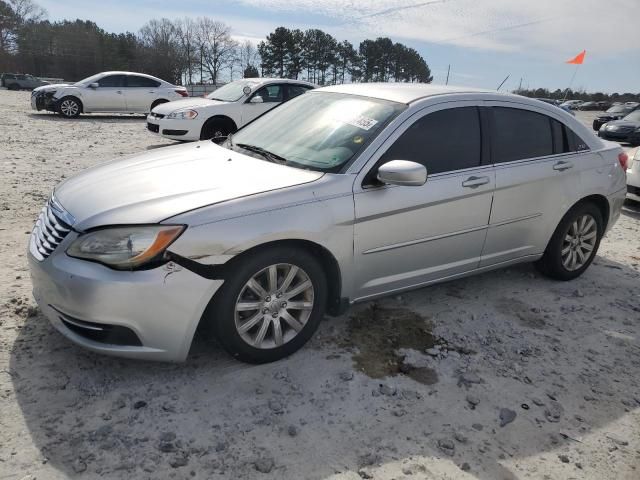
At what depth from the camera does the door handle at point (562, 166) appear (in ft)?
14.0

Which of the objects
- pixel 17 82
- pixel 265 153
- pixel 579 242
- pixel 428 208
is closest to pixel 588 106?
pixel 17 82

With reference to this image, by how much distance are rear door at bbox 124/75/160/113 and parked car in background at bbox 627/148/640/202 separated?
539 inches

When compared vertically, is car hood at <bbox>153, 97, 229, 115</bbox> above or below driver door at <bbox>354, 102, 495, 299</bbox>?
above

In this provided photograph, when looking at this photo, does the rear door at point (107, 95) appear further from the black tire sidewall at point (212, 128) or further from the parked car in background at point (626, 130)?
the parked car in background at point (626, 130)

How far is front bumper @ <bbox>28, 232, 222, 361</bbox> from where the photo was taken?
8.59 ft

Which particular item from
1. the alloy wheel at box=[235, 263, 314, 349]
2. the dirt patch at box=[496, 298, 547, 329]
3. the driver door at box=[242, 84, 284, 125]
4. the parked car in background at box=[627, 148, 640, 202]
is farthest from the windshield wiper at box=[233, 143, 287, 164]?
the driver door at box=[242, 84, 284, 125]

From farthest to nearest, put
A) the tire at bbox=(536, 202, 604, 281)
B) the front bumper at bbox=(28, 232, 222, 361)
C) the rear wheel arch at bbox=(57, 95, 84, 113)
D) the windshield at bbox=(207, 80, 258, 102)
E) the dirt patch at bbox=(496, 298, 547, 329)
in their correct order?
the rear wheel arch at bbox=(57, 95, 84, 113) → the windshield at bbox=(207, 80, 258, 102) → the tire at bbox=(536, 202, 604, 281) → the dirt patch at bbox=(496, 298, 547, 329) → the front bumper at bbox=(28, 232, 222, 361)

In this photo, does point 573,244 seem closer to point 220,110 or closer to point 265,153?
point 265,153

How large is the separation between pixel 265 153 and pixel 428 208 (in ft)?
3.95

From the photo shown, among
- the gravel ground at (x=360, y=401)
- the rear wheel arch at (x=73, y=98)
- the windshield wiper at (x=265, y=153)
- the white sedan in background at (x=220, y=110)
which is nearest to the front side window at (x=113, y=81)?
the rear wheel arch at (x=73, y=98)

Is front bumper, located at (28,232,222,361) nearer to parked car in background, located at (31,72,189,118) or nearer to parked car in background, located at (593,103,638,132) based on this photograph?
parked car in background, located at (31,72,189,118)

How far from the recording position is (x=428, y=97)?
3709mm

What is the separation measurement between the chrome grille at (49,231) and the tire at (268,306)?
939mm

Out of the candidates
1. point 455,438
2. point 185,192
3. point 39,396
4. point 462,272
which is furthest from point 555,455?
point 39,396
